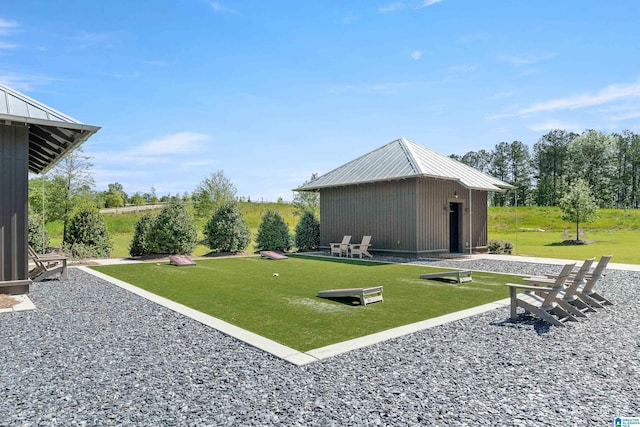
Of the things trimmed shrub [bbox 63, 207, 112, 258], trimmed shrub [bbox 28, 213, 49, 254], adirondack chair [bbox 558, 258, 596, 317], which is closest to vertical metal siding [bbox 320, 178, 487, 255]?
adirondack chair [bbox 558, 258, 596, 317]

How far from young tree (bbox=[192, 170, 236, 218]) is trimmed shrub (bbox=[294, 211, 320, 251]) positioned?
1467 cm

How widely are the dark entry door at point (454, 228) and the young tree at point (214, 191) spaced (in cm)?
2053

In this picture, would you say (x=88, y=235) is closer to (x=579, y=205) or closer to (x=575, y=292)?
(x=575, y=292)

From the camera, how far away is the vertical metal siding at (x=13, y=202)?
7.46 m

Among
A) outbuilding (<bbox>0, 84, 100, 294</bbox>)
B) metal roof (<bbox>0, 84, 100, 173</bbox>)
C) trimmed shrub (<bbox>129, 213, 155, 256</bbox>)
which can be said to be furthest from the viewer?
trimmed shrub (<bbox>129, 213, 155, 256</bbox>)

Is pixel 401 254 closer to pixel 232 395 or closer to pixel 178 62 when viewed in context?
pixel 178 62

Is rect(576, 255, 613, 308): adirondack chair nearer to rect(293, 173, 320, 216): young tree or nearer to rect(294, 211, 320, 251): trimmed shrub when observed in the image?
rect(294, 211, 320, 251): trimmed shrub

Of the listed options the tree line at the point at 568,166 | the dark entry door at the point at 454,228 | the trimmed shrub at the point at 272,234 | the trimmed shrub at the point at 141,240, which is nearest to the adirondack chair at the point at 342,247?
the trimmed shrub at the point at 272,234

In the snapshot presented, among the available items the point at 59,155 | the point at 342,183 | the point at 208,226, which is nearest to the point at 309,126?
the point at 342,183

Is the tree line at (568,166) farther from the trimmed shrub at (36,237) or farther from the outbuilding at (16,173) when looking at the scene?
the outbuilding at (16,173)

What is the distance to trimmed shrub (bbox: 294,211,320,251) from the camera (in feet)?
65.8

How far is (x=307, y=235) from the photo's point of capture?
20.1 metres

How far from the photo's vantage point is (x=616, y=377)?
377 centimetres

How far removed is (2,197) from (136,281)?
350 cm
